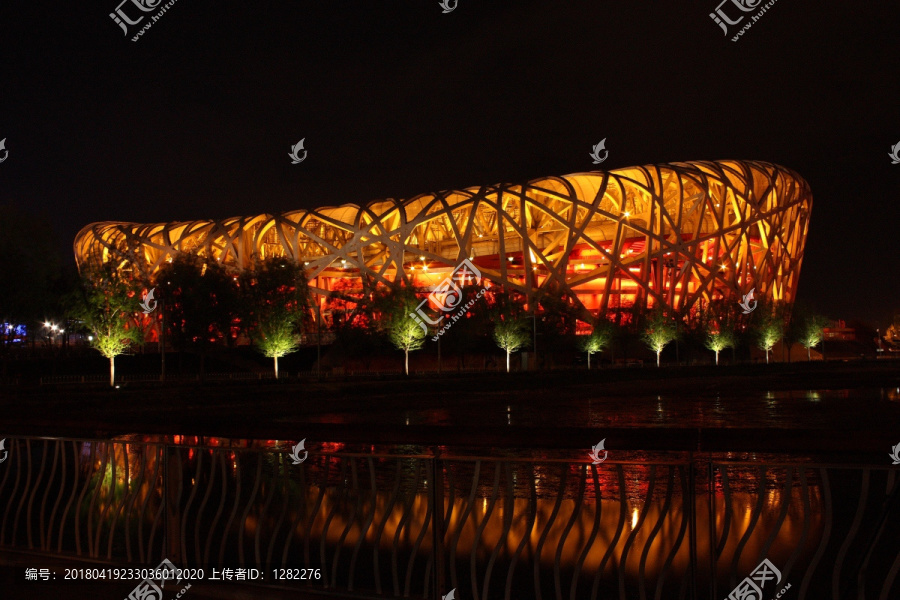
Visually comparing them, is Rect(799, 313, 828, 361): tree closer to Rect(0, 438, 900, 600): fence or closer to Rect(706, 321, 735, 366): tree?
Rect(706, 321, 735, 366): tree

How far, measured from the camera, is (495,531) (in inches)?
302

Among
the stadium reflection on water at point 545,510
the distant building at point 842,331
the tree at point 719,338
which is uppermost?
the distant building at point 842,331

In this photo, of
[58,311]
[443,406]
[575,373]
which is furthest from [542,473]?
[58,311]

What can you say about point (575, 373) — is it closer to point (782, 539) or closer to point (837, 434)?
point (782, 539)

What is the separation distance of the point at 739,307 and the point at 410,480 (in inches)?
2478

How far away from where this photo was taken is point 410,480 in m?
11.8

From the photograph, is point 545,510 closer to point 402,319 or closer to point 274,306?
point 274,306

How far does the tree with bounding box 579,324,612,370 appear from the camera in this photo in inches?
2287

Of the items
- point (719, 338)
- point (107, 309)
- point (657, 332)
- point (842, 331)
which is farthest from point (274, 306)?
point (842, 331)

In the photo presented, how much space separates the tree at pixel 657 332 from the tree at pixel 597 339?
456 cm

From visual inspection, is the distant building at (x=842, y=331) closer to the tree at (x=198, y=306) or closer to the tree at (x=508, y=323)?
the tree at (x=508, y=323)

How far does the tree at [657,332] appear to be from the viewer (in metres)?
61.5

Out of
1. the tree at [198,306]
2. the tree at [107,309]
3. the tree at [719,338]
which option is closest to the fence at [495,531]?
the tree at [107,309]

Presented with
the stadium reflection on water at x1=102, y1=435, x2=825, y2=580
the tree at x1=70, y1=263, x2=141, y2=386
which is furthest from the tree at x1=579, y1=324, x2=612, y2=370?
the stadium reflection on water at x1=102, y1=435, x2=825, y2=580
